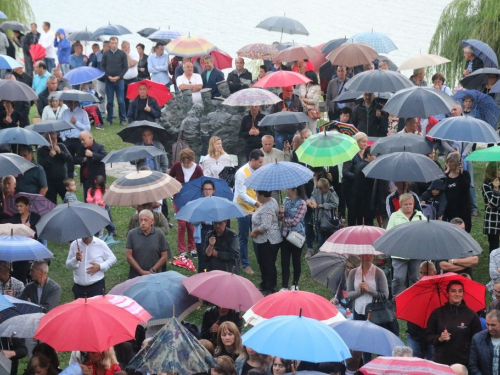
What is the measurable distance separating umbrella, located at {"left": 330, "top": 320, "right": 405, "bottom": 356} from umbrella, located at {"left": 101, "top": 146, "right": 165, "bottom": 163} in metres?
5.66

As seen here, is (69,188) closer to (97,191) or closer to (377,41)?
(97,191)

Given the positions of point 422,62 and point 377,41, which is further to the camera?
point 377,41

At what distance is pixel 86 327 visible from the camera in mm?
8266

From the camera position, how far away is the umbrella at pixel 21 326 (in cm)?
881

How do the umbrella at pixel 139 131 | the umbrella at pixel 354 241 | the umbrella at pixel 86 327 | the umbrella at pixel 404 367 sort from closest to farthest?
the umbrella at pixel 404 367 < the umbrella at pixel 86 327 < the umbrella at pixel 354 241 < the umbrella at pixel 139 131

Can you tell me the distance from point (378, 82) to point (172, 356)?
7.93 m

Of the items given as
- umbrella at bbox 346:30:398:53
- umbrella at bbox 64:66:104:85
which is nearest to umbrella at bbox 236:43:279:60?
umbrella at bbox 346:30:398:53

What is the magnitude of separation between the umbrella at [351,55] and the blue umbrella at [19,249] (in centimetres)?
818

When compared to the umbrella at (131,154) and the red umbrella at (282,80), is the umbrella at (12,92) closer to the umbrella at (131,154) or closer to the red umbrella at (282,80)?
the umbrella at (131,154)

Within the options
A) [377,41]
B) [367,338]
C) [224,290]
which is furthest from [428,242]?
[377,41]

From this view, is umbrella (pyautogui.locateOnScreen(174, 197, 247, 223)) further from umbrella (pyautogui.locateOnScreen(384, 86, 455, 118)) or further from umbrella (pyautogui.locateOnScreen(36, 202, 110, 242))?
umbrella (pyautogui.locateOnScreen(384, 86, 455, 118))

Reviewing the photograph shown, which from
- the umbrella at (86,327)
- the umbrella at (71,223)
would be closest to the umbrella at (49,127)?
the umbrella at (71,223)

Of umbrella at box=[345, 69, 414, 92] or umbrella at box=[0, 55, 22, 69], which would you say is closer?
umbrella at box=[345, 69, 414, 92]

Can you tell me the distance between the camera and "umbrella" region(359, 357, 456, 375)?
7262 mm
